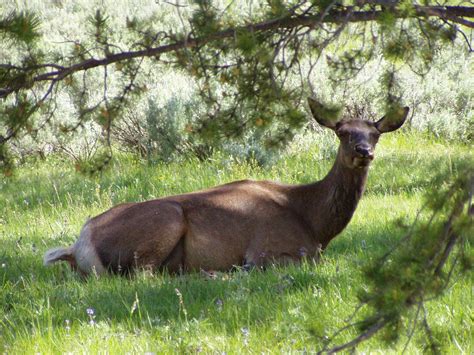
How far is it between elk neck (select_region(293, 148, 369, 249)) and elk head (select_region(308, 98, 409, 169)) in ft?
0.57

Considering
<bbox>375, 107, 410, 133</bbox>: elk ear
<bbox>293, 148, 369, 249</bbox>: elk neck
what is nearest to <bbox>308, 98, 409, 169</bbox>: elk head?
<bbox>375, 107, 410, 133</bbox>: elk ear

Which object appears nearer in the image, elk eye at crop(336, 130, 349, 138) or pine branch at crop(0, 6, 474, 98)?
pine branch at crop(0, 6, 474, 98)

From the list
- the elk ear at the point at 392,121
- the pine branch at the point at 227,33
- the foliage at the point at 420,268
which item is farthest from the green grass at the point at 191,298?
the pine branch at the point at 227,33

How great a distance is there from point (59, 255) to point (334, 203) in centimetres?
267

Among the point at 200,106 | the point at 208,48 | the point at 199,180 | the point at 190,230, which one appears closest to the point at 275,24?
the point at 208,48

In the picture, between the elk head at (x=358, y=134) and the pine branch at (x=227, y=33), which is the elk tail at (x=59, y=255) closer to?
the pine branch at (x=227, y=33)

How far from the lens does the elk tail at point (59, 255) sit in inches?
293

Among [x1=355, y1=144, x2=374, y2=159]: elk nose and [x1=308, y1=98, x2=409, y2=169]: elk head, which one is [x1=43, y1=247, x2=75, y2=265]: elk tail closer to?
[x1=308, y1=98, x2=409, y2=169]: elk head

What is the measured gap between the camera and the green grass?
5.18 metres

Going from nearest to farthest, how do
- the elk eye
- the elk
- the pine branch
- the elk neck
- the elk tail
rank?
the pine branch < the elk tail < the elk < the elk eye < the elk neck

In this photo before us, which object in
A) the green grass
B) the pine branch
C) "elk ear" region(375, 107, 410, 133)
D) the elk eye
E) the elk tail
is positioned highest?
the pine branch

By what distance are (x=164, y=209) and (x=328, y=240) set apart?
65.5 inches

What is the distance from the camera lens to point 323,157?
475 inches

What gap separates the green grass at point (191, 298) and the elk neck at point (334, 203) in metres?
0.21
